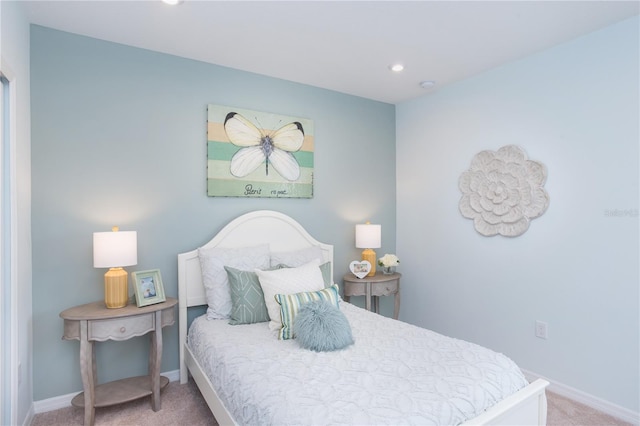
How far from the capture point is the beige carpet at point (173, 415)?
2363mm

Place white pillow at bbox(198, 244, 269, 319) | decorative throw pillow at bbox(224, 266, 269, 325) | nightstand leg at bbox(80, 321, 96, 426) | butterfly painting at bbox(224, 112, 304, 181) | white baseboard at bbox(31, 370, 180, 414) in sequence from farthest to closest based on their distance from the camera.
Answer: butterfly painting at bbox(224, 112, 304, 181) < white pillow at bbox(198, 244, 269, 319) < decorative throw pillow at bbox(224, 266, 269, 325) < white baseboard at bbox(31, 370, 180, 414) < nightstand leg at bbox(80, 321, 96, 426)

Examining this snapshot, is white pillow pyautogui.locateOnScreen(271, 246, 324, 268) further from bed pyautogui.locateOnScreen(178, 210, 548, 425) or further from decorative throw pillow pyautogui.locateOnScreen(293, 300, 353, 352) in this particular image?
decorative throw pillow pyautogui.locateOnScreen(293, 300, 353, 352)

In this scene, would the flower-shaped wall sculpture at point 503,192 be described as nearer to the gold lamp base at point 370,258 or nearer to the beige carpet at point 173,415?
the gold lamp base at point 370,258

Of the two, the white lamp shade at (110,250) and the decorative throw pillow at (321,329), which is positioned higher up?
the white lamp shade at (110,250)

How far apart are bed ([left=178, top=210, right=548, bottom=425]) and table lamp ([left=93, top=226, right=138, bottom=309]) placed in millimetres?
596

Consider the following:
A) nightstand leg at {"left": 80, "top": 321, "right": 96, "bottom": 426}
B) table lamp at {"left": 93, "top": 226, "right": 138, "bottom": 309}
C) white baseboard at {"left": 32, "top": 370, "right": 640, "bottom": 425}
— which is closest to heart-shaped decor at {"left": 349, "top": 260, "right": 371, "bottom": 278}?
white baseboard at {"left": 32, "top": 370, "right": 640, "bottom": 425}

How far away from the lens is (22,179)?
2.28 metres

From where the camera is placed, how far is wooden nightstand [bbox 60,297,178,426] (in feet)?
7.34

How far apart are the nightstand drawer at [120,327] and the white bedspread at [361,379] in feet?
→ 1.34

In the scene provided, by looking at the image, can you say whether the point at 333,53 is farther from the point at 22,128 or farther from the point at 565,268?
the point at 565,268

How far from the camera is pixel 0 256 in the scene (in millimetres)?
1918

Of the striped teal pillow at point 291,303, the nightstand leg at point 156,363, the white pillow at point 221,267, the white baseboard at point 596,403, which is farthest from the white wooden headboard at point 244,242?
the white baseboard at point 596,403

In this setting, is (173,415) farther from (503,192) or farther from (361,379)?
(503,192)

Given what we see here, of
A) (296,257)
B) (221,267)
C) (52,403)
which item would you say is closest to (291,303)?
(221,267)
